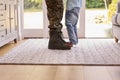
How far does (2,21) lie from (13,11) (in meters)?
0.78

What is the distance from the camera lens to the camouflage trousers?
3605 millimetres

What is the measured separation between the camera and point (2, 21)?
150 inches

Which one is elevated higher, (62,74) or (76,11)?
(76,11)

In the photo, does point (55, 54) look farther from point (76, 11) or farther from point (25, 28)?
point (25, 28)

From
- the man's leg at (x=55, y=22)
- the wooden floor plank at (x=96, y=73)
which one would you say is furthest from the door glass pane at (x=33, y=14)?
the wooden floor plank at (x=96, y=73)

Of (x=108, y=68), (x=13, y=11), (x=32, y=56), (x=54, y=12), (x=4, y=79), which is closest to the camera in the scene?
(x=4, y=79)

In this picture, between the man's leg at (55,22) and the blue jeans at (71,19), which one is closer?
the man's leg at (55,22)

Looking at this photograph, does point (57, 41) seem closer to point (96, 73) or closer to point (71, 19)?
point (71, 19)

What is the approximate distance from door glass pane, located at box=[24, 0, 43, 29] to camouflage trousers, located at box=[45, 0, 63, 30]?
176 centimetres

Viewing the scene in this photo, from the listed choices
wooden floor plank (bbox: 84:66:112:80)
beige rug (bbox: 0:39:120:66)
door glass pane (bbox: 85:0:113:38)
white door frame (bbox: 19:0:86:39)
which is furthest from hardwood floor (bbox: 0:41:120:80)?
door glass pane (bbox: 85:0:113:38)

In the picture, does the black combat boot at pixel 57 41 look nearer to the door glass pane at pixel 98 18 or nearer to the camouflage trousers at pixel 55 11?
the camouflage trousers at pixel 55 11

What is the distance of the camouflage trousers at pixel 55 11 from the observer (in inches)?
142

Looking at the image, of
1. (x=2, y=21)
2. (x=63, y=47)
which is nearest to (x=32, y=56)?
(x=63, y=47)

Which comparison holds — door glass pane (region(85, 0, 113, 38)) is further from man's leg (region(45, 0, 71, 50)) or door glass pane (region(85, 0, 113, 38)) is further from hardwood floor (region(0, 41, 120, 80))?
hardwood floor (region(0, 41, 120, 80))
